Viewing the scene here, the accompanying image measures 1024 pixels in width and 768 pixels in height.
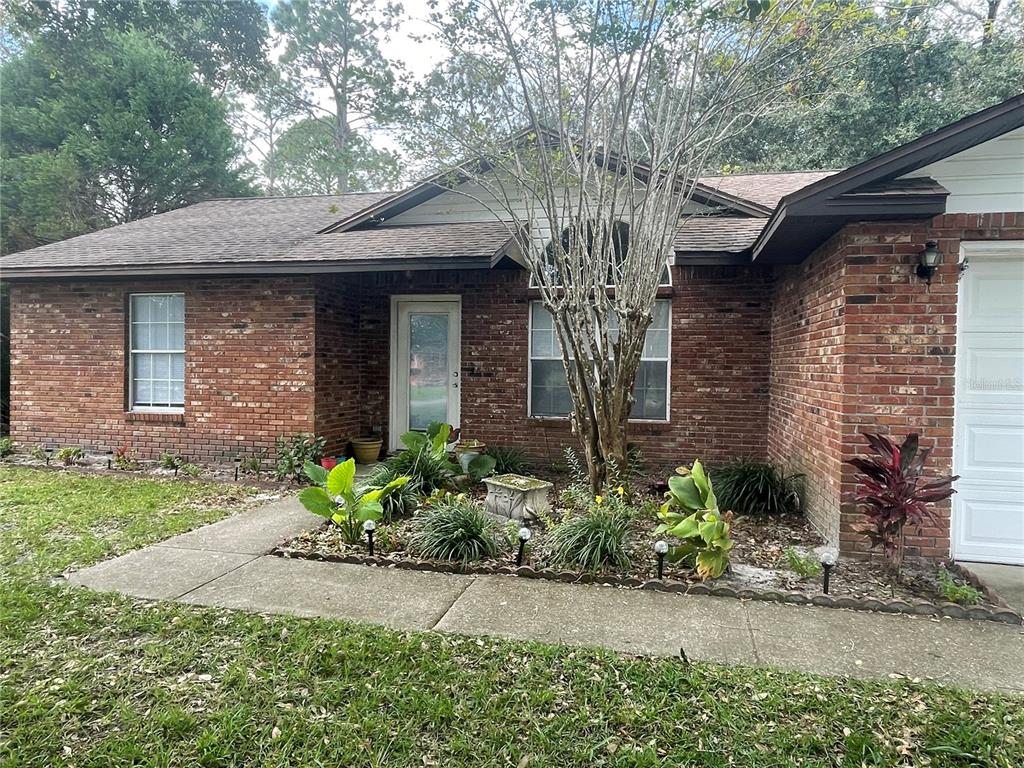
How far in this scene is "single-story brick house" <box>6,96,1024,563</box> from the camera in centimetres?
442

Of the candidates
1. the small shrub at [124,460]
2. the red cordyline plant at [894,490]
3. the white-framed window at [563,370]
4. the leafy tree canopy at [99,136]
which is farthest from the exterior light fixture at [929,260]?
the leafy tree canopy at [99,136]

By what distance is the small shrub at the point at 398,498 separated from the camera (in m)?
5.62

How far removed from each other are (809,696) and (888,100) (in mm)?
17492

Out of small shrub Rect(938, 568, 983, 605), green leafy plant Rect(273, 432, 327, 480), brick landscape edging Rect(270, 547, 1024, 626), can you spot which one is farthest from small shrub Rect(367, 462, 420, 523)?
small shrub Rect(938, 568, 983, 605)

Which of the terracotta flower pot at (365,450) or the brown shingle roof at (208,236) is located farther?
the terracotta flower pot at (365,450)

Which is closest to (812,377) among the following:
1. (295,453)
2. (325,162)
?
(295,453)

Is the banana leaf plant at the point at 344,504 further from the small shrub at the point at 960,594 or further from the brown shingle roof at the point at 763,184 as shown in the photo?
the brown shingle roof at the point at 763,184

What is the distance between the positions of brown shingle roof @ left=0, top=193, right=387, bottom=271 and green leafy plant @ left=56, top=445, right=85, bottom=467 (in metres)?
2.48

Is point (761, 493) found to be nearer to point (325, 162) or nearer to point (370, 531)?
point (370, 531)

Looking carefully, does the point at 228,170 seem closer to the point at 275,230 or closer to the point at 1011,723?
the point at 275,230

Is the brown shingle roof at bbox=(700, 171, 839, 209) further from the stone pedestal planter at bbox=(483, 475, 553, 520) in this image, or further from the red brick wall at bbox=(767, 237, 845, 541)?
the stone pedestal planter at bbox=(483, 475, 553, 520)

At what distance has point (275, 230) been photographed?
926cm

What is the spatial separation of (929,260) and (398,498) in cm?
473

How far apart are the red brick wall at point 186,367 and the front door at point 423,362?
1448 millimetres
